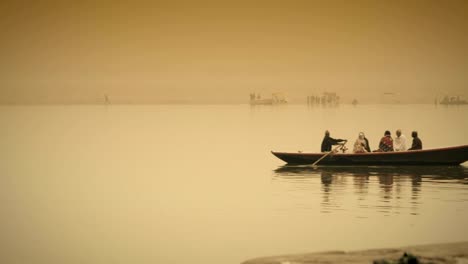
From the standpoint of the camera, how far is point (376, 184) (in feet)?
50.2

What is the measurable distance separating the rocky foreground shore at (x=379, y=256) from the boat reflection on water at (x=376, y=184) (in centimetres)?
558

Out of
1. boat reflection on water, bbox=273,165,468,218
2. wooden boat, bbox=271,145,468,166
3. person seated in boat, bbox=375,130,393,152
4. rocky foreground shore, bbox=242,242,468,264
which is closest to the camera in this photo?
rocky foreground shore, bbox=242,242,468,264

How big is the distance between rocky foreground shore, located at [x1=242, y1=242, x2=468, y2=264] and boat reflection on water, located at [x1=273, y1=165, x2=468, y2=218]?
558 centimetres

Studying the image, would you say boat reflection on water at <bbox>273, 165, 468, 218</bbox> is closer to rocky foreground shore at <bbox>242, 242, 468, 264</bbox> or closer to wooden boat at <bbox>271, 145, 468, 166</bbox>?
wooden boat at <bbox>271, 145, 468, 166</bbox>

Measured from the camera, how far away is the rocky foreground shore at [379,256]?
5707 mm

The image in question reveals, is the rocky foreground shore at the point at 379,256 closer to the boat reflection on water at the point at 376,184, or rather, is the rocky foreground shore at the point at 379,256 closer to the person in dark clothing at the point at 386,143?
the boat reflection on water at the point at 376,184

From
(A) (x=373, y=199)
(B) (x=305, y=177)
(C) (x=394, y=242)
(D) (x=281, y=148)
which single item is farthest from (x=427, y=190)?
(D) (x=281, y=148)

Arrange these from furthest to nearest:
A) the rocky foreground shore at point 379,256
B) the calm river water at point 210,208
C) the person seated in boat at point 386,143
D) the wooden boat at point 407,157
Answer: the person seated in boat at point 386,143 < the wooden boat at point 407,157 < the calm river water at point 210,208 < the rocky foreground shore at point 379,256

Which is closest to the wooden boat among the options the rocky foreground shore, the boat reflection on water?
the boat reflection on water

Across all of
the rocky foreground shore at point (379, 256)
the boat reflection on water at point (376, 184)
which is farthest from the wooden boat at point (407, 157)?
the rocky foreground shore at point (379, 256)

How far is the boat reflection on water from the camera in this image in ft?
41.9

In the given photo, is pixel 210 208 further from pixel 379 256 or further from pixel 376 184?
pixel 379 256

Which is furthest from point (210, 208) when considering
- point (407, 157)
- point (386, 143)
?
point (407, 157)

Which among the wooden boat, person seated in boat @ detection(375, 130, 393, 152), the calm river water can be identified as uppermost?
person seated in boat @ detection(375, 130, 393, 152)
